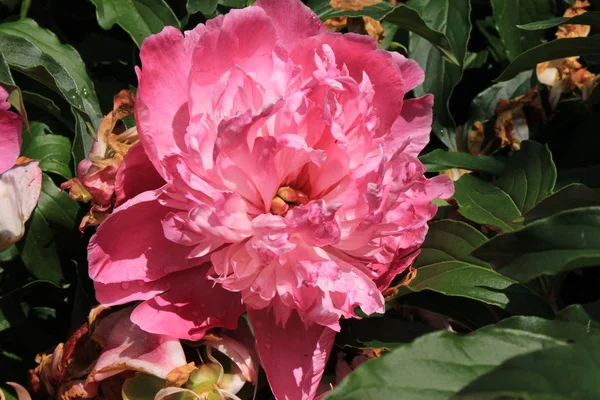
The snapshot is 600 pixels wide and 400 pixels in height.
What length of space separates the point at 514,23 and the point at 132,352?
0.72 meters

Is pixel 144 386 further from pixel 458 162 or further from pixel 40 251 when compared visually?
pixel 458 162

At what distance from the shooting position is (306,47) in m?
0.73

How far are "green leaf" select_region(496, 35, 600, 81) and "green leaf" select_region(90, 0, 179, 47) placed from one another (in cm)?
42

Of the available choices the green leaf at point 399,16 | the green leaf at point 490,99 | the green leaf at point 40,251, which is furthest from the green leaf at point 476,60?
the green leaf at point 40,251

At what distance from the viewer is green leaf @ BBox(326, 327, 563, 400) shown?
0.52 meters

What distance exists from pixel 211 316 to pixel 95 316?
0.12m

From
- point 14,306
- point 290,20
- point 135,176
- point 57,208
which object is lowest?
point 14,306

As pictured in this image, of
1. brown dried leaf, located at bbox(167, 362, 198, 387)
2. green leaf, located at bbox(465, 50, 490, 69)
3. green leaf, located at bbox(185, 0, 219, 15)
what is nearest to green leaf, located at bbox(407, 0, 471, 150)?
green leaf, located at bbox(465, 50, 490, 69)

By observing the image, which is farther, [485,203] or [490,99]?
[490,99]

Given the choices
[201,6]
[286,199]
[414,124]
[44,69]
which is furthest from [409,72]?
[44,69]

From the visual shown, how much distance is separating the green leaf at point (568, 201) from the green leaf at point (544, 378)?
200 millimetres

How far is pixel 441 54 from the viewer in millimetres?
1007

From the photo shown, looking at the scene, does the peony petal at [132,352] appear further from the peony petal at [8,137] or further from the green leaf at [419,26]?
the green leaf at [419,26]

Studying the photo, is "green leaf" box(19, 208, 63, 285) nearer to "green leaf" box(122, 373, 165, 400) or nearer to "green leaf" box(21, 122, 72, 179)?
"green leaf" box(21, 122, 72, 179)
